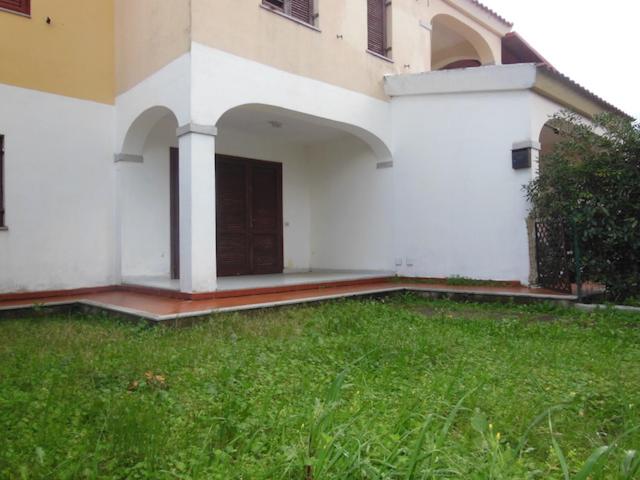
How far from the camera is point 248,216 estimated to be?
10.1 metres

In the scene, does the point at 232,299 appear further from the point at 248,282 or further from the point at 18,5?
the point at 18,5

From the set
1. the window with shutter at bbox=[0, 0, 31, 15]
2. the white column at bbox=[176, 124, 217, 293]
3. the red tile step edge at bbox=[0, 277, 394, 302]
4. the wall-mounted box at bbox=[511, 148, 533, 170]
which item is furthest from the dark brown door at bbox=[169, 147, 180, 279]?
the wall-mounted box at bbox=[511, 148, 533, 170]

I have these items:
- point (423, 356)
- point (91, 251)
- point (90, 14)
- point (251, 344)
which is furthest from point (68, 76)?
point (423, 356)

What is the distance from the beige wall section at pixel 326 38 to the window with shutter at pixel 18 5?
3010mm

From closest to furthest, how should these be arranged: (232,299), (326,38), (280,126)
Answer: (232,299) → (326,38) → (280,126)

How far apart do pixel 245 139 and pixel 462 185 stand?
454 centimetres

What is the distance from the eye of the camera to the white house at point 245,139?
7.17 meters

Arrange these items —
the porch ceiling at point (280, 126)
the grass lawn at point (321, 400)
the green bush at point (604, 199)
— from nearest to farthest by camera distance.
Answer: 1. the grass lawn at point (321, 400)
2. the green bush at point (604, 199)
3. the porch ceiling at point (280, 126)

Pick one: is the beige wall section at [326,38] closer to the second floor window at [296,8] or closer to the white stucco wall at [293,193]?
the second floor window at [296,8]

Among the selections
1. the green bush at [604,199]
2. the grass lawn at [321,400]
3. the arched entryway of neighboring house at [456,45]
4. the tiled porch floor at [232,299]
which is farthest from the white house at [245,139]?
the grass lawn at [321,400]

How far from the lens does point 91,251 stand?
811cm

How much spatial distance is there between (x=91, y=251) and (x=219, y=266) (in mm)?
2350

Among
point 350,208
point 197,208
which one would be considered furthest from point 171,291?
point 350,208

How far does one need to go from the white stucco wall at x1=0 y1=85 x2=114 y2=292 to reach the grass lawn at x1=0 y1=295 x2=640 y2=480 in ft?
7.09
